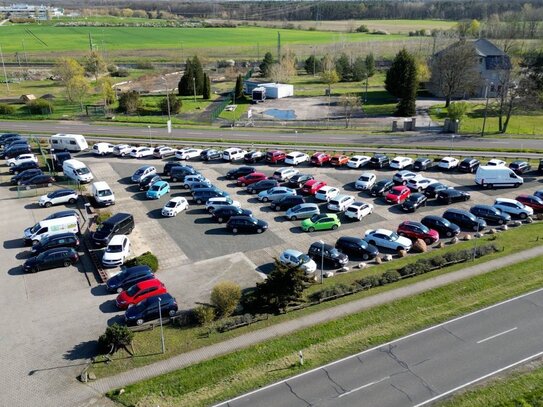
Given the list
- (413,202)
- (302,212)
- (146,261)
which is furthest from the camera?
(413,202)

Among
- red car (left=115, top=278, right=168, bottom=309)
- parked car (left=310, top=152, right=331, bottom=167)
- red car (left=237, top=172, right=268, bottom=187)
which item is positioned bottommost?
red car (left=115, top=278, right=168, bottom=309)

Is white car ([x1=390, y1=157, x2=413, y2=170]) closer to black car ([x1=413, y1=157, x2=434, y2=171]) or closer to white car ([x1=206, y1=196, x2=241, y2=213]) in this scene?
black car ([x1=413, y1=157, x2=434, y2=171])

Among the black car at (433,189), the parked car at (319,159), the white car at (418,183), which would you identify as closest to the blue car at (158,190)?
the parked car at (319,159)

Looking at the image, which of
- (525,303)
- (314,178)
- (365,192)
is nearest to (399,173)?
(365,192)

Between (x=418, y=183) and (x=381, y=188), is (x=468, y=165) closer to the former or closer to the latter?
(x=418, y=183)

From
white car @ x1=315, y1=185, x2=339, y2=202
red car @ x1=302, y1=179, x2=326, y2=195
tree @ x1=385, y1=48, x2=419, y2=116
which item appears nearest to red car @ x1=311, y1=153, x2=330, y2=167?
red car @ x1=302, y1=179, x2=326, y2=195

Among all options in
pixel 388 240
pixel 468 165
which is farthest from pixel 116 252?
pixel 468 165
